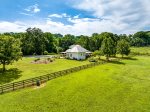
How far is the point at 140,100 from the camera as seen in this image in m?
22.7

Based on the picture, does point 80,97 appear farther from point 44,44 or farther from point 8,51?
point 44,44

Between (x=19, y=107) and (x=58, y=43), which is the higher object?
(x=58, y=43)

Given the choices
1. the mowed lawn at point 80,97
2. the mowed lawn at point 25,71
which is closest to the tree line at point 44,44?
the mowed lawn at point 25,71

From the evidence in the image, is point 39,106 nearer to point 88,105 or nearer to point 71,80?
point 88,105

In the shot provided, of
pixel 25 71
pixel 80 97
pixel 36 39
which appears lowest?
pixel 80 97

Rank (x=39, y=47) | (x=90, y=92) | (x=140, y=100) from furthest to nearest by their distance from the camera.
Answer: (x=39, y=47), (x=90, y=92), (x=140, y=100)

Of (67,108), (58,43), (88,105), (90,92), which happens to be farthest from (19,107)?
(58,43)

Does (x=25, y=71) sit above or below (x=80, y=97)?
above

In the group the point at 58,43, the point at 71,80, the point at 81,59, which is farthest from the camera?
the point at 58,43

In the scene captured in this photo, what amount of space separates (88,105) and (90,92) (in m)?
4.65

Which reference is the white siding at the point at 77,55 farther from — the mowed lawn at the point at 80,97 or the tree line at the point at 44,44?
the mowed lawn at the point at 80,97

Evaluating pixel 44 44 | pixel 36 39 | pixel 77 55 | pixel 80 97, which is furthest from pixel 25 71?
pixel 44 44

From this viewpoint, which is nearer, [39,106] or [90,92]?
[39,106]

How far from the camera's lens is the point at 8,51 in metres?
39.8
